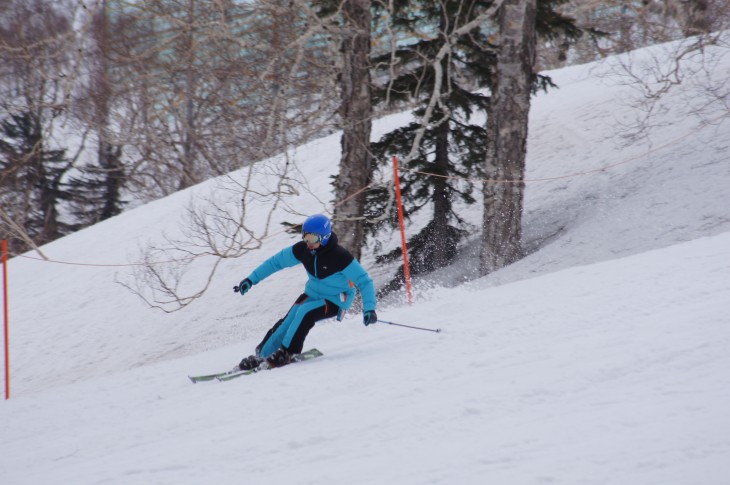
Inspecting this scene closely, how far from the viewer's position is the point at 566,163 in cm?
1452

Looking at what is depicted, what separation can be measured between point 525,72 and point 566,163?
→ 4.80 meters

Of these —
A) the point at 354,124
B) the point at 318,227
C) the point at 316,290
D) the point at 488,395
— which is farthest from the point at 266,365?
the point at 354,124

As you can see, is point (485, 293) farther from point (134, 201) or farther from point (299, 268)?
point (134, 201)

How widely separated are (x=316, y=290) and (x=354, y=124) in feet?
15.3

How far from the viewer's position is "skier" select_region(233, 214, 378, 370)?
600cm

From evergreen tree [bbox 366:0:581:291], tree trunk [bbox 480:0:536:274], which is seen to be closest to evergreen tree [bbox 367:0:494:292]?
evergreen tree [bbox 366:0:581:291]

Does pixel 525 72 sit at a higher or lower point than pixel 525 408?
higher

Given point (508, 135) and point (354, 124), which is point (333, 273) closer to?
point (354, 124)

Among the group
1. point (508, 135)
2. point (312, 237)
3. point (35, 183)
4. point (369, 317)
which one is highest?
point (35, 183)

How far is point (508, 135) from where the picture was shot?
1034cm

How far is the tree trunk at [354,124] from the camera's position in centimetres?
1023

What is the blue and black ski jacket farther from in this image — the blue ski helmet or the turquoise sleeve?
the blue ski helmet

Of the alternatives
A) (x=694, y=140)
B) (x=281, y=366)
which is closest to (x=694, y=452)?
(x=281, y=366)

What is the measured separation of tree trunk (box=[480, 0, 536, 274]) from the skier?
4.92m
